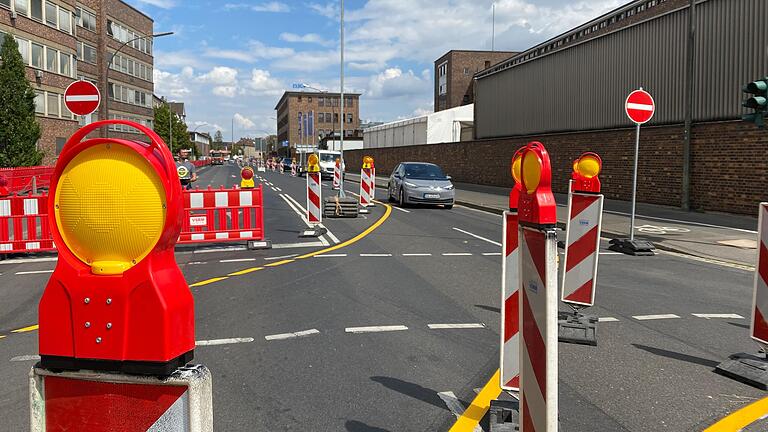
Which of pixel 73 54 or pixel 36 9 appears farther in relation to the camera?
pixel 73 54

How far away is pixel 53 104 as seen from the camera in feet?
A: 144

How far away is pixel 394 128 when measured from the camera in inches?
2424

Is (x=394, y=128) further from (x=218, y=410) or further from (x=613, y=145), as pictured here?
(x=218, y=410)

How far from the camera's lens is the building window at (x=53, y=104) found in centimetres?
4331

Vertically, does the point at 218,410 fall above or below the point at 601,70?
below

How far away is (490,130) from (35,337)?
32921 millimetres

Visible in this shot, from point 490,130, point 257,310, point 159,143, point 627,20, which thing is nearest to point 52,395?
point 159,143

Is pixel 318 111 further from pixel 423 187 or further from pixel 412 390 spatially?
pixel 412 390

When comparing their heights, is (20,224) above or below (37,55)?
below

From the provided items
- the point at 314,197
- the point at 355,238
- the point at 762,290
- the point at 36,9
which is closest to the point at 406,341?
the point at 762,290

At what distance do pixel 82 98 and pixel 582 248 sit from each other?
9346 mm

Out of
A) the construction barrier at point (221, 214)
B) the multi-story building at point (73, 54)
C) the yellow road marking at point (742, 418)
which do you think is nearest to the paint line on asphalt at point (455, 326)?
the yellow road marking at point (742, 418)

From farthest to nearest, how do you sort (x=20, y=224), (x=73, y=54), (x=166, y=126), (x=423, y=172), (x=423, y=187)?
(x=166, y=126)
(x=73, y=54)
(x=423, y=172)
(x=423, y=187)
(x=20, y=224)

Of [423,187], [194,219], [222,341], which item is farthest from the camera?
[423,187]
